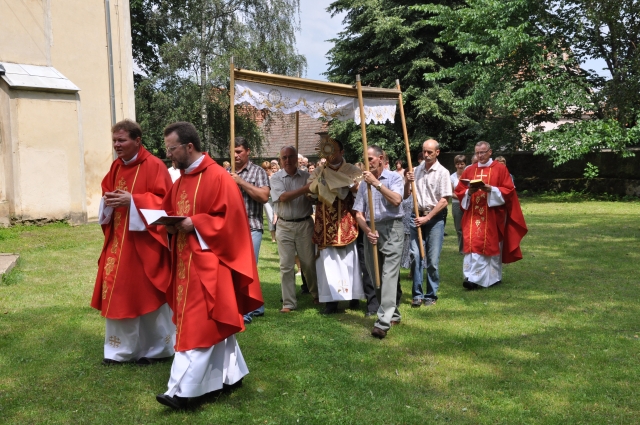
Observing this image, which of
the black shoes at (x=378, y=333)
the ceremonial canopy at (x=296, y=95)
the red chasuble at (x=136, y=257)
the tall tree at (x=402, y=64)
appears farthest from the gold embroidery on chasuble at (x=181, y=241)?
the tall tree at (x=402, y=64)

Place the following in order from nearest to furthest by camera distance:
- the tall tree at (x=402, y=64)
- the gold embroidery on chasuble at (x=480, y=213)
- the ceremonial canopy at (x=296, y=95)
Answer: the ceremonial canopy at (x=296, y=95)
the gold embroidery on chasuble at (x=480, y=213)
the tall tree at (x=402, y=64)

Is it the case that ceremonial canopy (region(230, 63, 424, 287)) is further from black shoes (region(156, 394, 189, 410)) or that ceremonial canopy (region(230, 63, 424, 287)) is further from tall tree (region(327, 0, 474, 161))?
tall tree (region(327, 0, 474, 161))

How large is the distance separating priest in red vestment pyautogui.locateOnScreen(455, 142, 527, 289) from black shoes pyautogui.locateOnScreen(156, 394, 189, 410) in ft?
18.3

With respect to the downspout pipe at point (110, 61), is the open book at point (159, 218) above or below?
below

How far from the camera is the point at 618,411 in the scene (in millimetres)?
4672

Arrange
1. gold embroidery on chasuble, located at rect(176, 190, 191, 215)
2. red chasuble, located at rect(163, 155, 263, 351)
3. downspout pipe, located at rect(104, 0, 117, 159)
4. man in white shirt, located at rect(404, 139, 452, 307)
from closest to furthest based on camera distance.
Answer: red chasuble, located at rect(163, 155, 263, 351)
gold embroidery on chasuble, located at rect(176, 190, 191, 215)
man in white shirt, located at rect(404, 139, 452, 307)
downspout pipe, located at rect(104, 0, 117, 159)

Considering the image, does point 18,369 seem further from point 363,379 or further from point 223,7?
point 223,7

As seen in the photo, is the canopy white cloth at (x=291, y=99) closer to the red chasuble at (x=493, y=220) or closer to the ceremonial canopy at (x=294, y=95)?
the ceremonial canopy at (x=294, y=95)

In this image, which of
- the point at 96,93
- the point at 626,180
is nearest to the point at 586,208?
the point at 626,180

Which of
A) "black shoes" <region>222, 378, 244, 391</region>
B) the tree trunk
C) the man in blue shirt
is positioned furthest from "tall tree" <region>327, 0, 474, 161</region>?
"black shoes" <region>222, 378, 244, 391</region>

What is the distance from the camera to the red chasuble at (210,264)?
15.8 feet

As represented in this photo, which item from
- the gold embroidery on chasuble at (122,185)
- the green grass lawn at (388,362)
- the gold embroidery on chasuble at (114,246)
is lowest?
the green grass lawn at (388,362)

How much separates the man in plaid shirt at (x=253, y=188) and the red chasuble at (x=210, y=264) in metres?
2.30

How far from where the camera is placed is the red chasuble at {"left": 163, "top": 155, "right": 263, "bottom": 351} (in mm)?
4809
